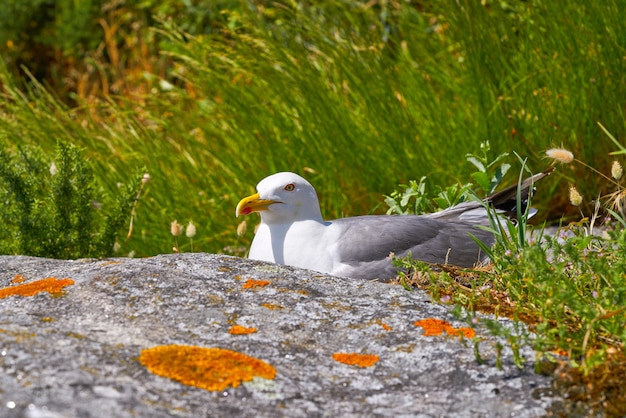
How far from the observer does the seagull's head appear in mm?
3768

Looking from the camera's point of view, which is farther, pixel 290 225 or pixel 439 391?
pixel 290 225

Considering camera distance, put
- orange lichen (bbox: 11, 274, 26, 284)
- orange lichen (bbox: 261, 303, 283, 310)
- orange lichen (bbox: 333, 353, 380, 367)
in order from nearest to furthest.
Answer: orange lichen (bbox: 333, 353, 380, 367)
orange lichen (bbox: 261, 303, 283, 310)
orange lichen (bbox: 11, 274, 26, 284)

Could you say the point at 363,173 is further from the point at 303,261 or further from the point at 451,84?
the point at 303,261

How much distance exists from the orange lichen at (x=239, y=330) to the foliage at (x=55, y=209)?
2.13 meters

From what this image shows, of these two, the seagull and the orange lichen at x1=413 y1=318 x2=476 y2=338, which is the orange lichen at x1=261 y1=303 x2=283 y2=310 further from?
the seagull

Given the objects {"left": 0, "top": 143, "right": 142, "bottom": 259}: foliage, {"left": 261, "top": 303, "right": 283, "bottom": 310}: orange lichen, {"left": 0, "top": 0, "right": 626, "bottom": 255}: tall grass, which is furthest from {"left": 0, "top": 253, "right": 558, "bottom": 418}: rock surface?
{"left": 0, "top": 0, "right": 626, "bottom": 255}: tall grass

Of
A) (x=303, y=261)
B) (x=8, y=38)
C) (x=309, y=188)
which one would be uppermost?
(x=8, y=38)

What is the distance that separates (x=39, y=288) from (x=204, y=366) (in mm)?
714

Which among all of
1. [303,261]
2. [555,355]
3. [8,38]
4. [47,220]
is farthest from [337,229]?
[8,38]

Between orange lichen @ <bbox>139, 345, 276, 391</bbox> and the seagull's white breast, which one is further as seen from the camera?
the seagull's white breast

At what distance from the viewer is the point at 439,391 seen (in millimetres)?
1866

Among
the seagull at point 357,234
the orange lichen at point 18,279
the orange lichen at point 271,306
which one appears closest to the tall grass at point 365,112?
the seagull at point 357,234

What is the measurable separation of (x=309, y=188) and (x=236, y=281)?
1363mm

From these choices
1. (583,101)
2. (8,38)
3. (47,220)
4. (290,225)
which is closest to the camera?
(290,225)
